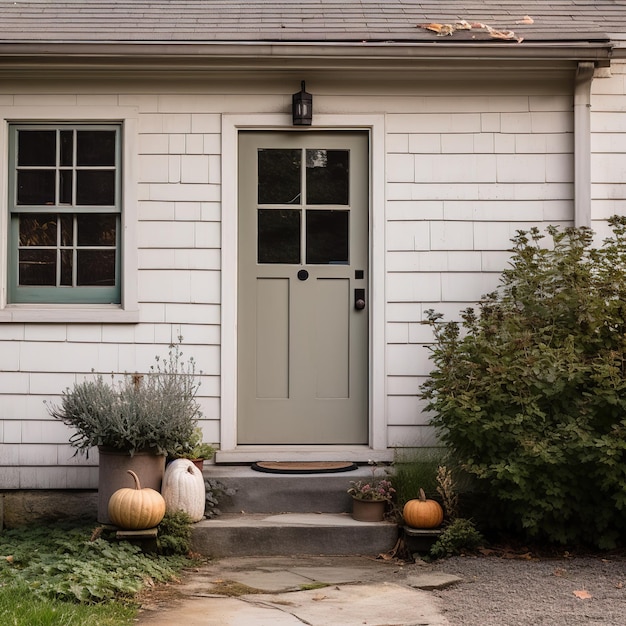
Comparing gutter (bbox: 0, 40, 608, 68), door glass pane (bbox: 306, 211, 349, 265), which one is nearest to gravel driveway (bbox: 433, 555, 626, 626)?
door glass pane (bbox: 306, 211, 349, 265)

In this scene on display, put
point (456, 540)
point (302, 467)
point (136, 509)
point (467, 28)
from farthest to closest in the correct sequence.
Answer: point (467, 28)
point (302, 467)
point (456, 540)
point (136, 509)

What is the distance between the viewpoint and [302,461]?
6230 mm

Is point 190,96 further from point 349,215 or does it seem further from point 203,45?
point 349,215

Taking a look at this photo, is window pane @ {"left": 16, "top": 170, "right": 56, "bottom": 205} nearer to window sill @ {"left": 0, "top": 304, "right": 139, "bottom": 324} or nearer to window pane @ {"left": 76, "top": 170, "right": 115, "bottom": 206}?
window pane @ {"left": 76, "top": 170, "right": 115, "bottom": 206}

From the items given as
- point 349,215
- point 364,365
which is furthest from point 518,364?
point 349,215

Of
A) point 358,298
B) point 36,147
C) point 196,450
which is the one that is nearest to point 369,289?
point 358,298

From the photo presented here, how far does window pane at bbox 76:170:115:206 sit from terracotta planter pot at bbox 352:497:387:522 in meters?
2.81

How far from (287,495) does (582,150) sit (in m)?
3.23

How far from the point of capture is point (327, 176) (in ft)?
21.4

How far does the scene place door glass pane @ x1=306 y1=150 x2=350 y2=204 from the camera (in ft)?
21.4

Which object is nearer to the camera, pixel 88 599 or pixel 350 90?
pixel 88 599

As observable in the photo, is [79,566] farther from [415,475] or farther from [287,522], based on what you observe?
[415,475]

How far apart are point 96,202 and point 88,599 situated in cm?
306

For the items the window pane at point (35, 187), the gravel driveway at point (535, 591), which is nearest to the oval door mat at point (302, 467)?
the gravel driveway at point (535, 591)
